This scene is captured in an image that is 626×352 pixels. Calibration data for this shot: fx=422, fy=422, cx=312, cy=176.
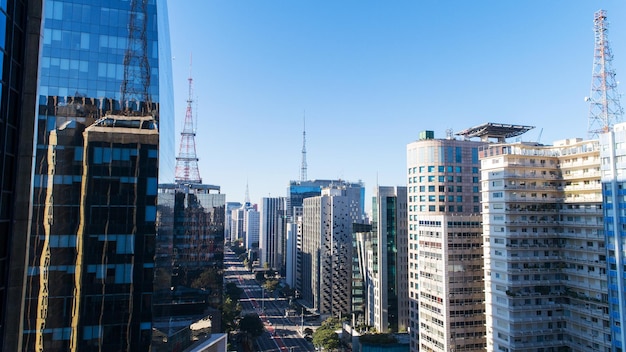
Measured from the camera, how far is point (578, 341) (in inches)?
2115

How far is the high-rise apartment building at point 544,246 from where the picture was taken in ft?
175

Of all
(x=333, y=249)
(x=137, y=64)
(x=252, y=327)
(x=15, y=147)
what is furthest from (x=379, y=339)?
(x=15, y=147)

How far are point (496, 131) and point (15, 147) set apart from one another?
3007 inches

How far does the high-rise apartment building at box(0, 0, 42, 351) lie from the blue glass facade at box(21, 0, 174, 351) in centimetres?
2047

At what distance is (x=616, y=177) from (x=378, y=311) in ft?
210

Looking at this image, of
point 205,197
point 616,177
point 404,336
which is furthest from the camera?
point 205,197

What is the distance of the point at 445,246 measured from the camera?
65125 millimetres

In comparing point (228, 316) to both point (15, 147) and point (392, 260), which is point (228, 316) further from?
point (15, 147)

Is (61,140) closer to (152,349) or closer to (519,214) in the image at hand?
(152,349)

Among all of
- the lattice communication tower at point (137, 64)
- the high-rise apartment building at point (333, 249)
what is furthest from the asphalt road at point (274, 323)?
the lattice communication tower at point (137, 64)

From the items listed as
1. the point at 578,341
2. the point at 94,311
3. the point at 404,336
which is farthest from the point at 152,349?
the point at 404,336

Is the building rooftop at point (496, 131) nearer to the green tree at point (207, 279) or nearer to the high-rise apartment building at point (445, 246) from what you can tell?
the high-rise apartment building at point (445, 246)

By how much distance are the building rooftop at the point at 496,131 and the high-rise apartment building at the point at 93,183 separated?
59.5 metres

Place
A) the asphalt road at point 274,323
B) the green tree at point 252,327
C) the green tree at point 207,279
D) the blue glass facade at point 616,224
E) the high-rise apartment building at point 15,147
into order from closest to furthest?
the high-rise apartment building at point 15,147 → the blue glass facade at point 616,224 → the green tree at point 207,279 → the green tree at point 252,327 → the asphalt road at point 274,323
